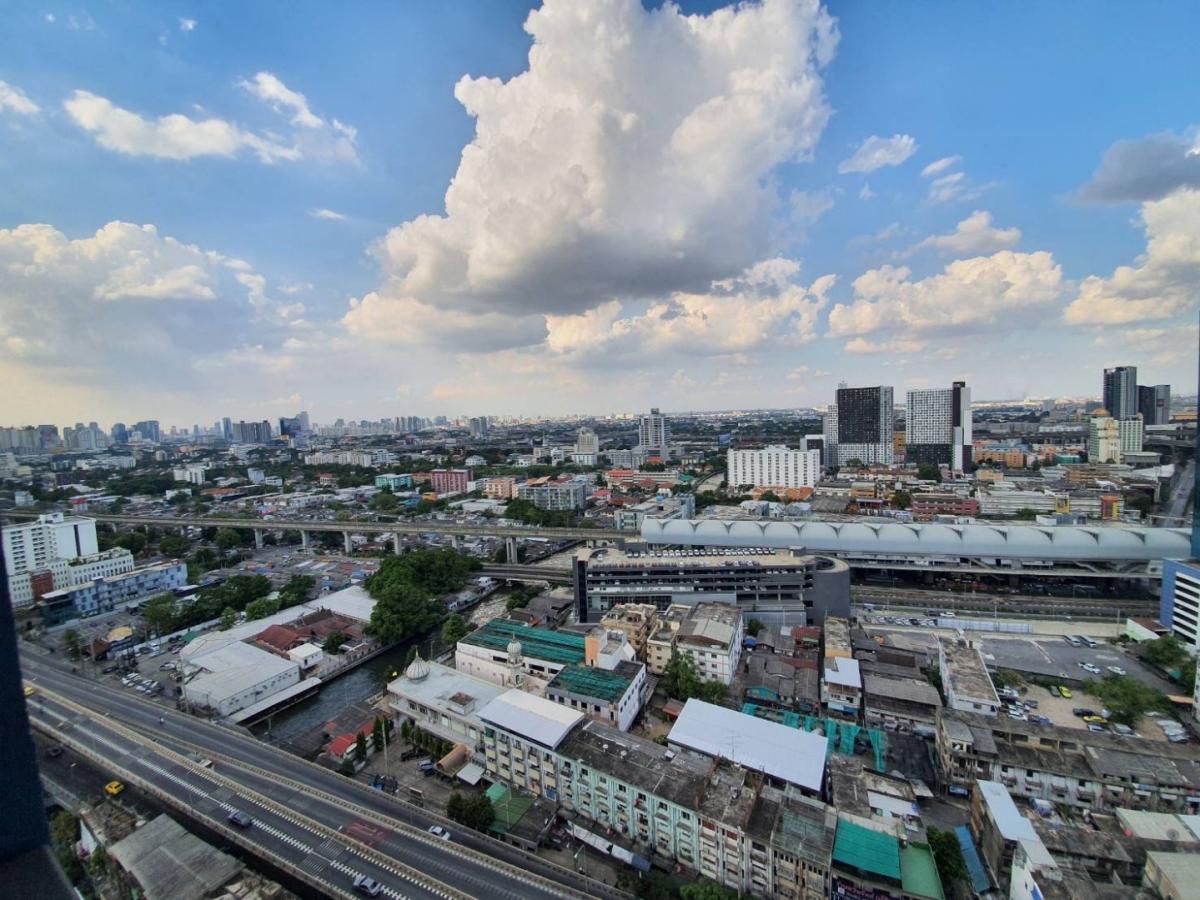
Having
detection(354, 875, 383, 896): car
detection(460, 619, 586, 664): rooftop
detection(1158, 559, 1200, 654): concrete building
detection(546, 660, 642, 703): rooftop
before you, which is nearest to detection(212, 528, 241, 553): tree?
detection(460, 619, 586, 664): rooftop

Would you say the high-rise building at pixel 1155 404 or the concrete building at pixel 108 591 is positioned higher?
the high-rise building at pixel 1155 404

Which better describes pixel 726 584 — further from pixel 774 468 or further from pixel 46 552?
pixel 46 552

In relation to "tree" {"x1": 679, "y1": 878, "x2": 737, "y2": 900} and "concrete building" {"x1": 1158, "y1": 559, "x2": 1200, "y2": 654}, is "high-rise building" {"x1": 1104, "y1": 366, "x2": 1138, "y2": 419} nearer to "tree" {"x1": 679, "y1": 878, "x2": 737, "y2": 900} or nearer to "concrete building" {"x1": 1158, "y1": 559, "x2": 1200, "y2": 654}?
"concrete building" {"x1": 1158, "y1": 559, "x2": 1200, "y2": 654}

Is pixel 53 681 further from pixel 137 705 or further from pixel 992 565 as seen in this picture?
pixel 992 565

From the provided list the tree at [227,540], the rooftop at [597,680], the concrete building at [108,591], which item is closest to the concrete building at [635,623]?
the rooftop at [597,680]

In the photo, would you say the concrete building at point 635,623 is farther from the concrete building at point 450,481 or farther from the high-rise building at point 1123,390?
the high-rise building at point 1123,390

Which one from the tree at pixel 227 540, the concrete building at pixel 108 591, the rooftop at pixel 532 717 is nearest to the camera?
the rooftop at pixel 532 717

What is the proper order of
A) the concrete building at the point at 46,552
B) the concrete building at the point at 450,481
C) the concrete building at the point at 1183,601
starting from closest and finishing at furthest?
the concrete building at the point at 1183,601 → the concrete building at the point at 46,552 → the concrete building at the point at 450,481

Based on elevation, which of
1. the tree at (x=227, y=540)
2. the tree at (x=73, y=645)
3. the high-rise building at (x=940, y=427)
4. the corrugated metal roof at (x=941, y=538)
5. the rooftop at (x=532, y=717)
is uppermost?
the high-rise building at (x=940, y=427)
